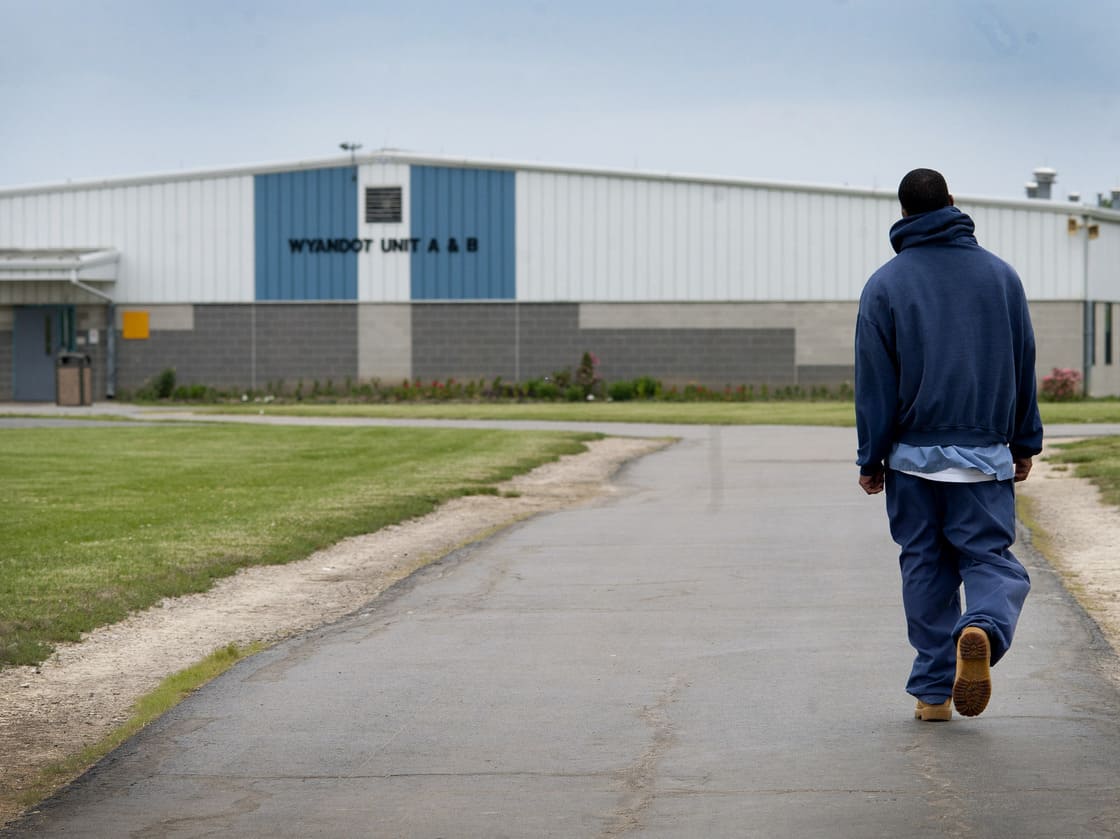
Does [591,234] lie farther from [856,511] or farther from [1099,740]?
[1099,740]

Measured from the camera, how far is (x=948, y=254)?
6.50 meters

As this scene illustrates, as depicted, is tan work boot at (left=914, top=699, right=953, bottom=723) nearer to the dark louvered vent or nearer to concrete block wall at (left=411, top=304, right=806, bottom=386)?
concrete block wall at (left=411, top=304, right=806, bottom=386)

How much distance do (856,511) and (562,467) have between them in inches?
276

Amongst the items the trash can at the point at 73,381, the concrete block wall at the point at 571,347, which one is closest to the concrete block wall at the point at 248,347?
the concrete block wall at the point at 571,347

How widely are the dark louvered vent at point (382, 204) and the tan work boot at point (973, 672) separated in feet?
132

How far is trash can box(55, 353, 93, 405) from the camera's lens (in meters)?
42.9

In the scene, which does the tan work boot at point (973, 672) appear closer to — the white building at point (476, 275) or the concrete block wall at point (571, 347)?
the white building at point (476, 275)

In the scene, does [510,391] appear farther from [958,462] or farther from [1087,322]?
[958,462]

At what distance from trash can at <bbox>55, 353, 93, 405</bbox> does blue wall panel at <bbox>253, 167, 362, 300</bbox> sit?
5.28 metres

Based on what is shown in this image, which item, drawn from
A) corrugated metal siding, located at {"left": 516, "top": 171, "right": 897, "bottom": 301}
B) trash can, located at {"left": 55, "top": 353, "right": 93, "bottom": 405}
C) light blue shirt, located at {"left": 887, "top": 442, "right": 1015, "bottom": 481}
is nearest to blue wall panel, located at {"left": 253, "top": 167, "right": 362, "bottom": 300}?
corrugated metal siding, located at {"left": 516, "top": 171, "right": 897, "bottom": 301}

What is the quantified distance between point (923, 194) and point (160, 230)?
41876 millimetres

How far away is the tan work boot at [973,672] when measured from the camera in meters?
5.96

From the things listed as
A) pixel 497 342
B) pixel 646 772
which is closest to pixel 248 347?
pixel 497 342

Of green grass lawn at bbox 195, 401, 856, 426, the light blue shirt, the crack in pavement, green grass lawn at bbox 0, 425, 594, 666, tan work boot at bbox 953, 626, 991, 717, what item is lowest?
green grass lawn at bbox 195, 401, 856, 426
